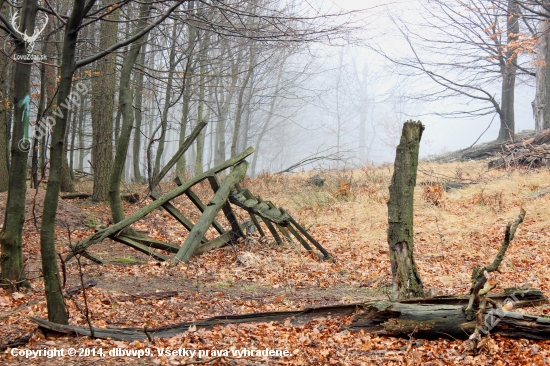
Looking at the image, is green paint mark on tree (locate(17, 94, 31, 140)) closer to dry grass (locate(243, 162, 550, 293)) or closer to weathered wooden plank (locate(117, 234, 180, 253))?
weathered wooden plank (locate(117, 234, 180, 253))

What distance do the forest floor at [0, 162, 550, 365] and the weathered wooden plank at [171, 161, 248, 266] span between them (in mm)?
215

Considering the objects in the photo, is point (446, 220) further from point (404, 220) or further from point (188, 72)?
point (188, 72)

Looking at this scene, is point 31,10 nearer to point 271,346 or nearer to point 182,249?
point 182,249

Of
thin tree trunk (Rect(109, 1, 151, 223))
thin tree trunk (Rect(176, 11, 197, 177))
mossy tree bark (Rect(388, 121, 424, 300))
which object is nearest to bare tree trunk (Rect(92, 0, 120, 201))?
thin tree trunk (Rect(176, 11, 197, 177))

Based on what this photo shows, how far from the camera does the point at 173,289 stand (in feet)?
20.9

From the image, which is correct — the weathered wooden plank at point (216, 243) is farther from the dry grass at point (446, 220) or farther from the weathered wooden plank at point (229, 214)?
the dry grass at point (446, 220)

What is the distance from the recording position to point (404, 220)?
17.1 feet

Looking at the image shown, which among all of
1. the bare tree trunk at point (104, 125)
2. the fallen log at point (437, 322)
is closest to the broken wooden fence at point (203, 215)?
the fallen log at point (437, 322)

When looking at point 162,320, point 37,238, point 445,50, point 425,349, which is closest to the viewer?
point 425,349

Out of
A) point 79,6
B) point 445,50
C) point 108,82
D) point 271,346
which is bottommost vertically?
point 271,346

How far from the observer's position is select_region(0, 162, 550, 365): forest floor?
4016 mm

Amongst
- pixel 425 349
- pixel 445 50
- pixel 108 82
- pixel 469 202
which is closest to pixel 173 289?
pixel 425 349

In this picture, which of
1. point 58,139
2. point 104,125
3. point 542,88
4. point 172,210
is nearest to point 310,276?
point 172,210

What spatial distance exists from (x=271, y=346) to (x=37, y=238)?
6316mm
